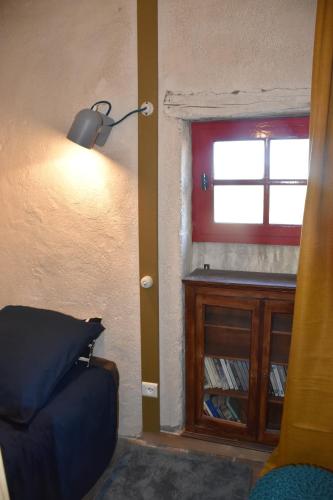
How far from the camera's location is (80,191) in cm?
207

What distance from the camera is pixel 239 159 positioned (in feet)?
6.53

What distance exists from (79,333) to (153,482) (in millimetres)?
797

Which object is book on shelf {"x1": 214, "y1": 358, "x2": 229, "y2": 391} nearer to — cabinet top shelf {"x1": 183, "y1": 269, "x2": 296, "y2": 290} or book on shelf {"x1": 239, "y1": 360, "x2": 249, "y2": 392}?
book on shelf {"x1": 239, "y1": 360, "x2": 249, "y2": 392}

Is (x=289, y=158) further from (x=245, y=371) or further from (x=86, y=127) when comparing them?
(x=245, y=371)

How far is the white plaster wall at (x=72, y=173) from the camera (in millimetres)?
1939

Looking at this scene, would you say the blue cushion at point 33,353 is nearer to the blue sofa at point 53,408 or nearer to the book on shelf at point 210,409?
the blue sofa at point 53,408

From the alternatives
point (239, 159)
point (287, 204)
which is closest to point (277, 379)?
point (287, 204)

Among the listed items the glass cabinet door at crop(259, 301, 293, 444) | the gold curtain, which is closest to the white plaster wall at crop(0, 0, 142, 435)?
the glass cabinet door at crop(259, 301, 293, 444)

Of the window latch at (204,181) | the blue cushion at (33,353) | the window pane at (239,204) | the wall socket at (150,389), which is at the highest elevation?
the window latch at (204,181)

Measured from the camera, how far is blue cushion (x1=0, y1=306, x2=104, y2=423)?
5.26 ft

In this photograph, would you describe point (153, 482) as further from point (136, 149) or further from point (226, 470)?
point (136, 149)

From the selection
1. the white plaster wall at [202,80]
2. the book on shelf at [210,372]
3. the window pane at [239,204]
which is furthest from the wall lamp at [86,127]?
the book on shelf at [210,372]

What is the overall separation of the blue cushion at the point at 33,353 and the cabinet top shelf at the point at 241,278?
0.61 meters

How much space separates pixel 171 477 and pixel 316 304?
110 centimetres
